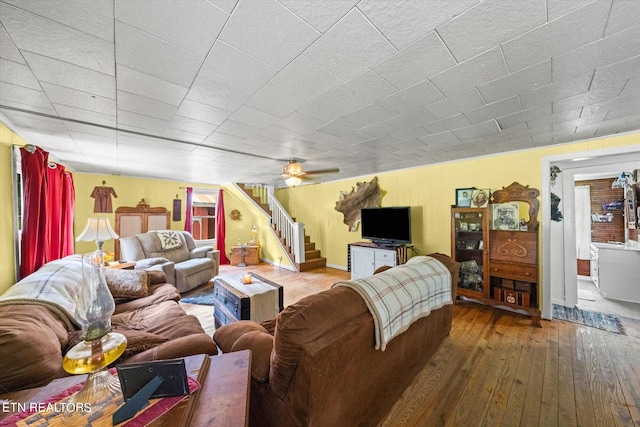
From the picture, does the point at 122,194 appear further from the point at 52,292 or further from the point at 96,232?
the point at 52,292

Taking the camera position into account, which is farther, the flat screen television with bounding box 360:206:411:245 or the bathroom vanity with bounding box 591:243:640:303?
the flat screen television with bounding box 360:206:411:245

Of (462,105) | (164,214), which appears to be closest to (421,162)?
(462,105)

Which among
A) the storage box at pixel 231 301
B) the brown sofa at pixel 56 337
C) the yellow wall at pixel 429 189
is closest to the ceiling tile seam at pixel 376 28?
the brown sofa at pixel 56 337

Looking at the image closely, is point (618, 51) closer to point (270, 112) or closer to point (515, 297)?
point (270, 112)

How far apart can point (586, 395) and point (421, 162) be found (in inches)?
125

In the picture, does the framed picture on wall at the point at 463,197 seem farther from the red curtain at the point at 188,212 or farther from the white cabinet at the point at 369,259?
the red curtain at the point at 188,212

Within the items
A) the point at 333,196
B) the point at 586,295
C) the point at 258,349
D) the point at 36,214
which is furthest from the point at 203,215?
the point at 586,295

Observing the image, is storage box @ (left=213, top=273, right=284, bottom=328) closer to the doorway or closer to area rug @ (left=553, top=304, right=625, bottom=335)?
the doorway

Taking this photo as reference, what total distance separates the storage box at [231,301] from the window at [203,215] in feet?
13.0

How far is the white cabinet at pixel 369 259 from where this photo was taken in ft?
13.6

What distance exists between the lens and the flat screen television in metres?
4.18

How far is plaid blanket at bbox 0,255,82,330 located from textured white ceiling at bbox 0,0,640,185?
133cm

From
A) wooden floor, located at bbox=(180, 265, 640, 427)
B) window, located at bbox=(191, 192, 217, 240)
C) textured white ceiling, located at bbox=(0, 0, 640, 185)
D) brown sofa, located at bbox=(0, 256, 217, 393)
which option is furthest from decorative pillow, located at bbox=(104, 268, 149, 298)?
window, located at bbox=(191, 192, 217, 240)

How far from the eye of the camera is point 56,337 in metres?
1.30
